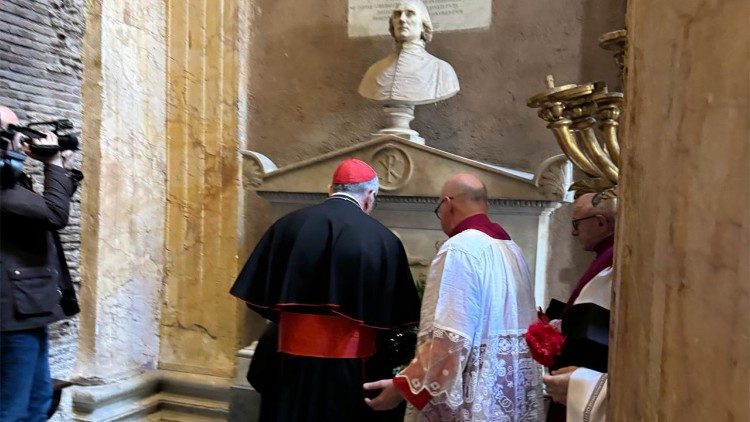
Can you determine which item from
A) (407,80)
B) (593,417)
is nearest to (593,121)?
(593,417)

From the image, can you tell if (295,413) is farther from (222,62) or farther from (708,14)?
(708,14)

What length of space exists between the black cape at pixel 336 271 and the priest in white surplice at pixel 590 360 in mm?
916

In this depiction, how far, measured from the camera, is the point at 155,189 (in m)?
3.94

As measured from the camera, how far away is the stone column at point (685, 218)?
1.88ft

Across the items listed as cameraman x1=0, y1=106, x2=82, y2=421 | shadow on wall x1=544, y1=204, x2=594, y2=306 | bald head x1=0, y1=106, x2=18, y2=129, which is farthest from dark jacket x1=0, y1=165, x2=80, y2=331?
shadow on wall x1=544, y1=204, x2=594, y2=306

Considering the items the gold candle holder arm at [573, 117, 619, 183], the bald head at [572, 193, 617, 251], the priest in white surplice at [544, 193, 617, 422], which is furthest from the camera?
the bald head at [572, 193, 617, 251]

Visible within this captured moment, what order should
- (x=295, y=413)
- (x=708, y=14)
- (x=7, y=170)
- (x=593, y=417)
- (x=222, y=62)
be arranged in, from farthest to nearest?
(x=222, y=62)
(x=295, y=413)
(x=7, y=170)
(x=593, y=417)
(x=708, y=14)

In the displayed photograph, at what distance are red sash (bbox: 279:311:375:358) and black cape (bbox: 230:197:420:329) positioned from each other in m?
0.05

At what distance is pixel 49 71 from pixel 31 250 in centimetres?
125

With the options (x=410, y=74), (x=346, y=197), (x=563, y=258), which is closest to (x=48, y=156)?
(x=346, y=197)

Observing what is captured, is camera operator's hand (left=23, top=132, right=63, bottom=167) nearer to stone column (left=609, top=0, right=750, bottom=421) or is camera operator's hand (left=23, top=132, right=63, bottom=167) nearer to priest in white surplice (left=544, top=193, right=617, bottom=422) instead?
priest in white surplice (left=544, top=193, right=617, bottom=422)

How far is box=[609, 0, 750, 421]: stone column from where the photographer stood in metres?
0.57

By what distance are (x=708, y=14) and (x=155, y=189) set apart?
3737mm

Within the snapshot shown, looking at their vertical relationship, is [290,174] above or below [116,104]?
below
